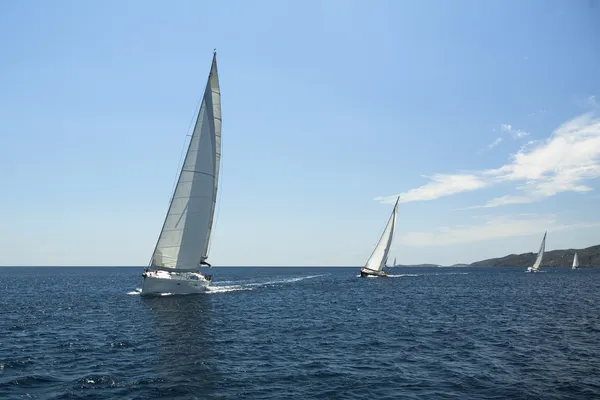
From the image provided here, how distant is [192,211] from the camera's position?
52531mm

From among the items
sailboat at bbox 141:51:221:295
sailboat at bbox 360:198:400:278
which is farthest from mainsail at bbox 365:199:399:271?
sailboat at bbox 141:51:221:295

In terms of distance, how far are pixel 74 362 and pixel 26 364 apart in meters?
2.36

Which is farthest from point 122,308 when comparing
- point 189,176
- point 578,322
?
point 578,322

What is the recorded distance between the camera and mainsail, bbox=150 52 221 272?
5159cm

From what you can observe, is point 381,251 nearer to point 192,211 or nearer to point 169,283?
point 192,211

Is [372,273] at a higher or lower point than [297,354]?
higher

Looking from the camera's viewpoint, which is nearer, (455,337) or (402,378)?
(402,378)

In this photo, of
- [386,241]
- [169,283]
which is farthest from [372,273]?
[169,283]

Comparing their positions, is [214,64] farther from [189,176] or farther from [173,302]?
[173,302]

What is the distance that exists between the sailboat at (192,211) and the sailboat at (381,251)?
60637 mm

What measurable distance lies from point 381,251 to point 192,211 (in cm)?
6609

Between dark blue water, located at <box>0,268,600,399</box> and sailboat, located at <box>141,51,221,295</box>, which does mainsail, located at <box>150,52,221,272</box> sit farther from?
dark blue water, located at <box>0,268,600,399</box>

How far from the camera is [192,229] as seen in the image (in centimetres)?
5269

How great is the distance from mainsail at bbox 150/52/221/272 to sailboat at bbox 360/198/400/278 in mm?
60827
